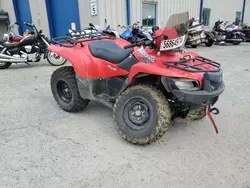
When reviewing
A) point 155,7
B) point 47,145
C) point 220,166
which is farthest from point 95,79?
point 155,7

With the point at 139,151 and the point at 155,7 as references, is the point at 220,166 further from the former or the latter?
the point at 155,7

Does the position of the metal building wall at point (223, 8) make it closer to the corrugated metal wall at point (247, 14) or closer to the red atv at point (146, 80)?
the corrugated metal wall at point (247, 14)

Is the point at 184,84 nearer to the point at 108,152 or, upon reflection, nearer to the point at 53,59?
the point at 108,152

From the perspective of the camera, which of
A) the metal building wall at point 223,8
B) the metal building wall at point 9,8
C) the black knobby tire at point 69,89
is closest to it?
the black knobby tire at point 69,89

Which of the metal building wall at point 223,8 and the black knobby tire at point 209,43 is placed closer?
the black knobby tire at point 209,43

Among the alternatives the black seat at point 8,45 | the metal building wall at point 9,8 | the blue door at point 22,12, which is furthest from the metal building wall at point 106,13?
the metal building wall at point 9,8

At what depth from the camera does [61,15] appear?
30.5ft

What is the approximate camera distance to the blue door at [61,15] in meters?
8.70

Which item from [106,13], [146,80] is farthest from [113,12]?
[146,80]

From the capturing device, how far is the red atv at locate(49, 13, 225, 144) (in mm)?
2195

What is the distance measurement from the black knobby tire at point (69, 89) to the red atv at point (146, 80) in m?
0.01

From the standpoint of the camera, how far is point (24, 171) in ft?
6.97

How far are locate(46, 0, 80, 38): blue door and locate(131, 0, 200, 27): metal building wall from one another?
2267mm

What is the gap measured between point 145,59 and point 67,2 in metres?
7.42
